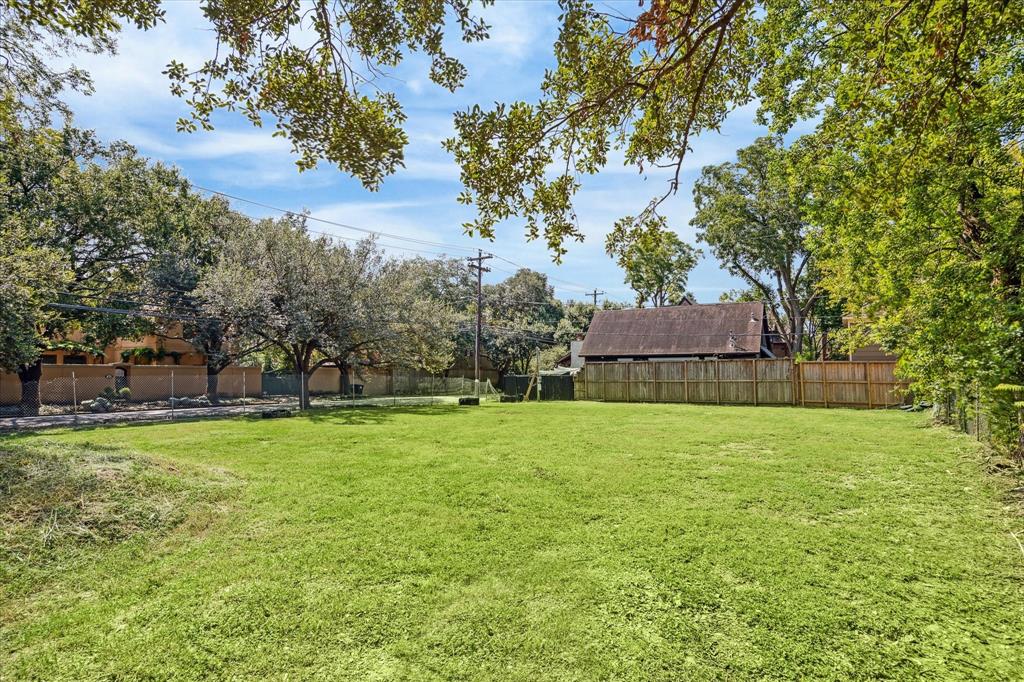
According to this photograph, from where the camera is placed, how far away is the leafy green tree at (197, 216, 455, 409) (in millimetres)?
18094

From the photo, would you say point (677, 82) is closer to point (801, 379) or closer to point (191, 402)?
point (801, 379)

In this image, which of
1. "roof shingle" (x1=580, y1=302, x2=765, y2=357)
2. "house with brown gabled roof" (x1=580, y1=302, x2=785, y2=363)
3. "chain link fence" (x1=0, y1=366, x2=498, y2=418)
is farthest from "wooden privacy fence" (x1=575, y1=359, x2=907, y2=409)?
"chain link fence" (x1=0, y1=366, x2=498, y2=418)

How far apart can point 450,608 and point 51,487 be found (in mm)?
4645

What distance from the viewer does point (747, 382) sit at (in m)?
21.6

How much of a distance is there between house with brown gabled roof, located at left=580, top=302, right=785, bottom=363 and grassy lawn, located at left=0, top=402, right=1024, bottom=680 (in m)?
21.3

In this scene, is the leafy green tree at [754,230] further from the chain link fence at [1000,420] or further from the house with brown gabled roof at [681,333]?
the chain link fence at [1000,420]

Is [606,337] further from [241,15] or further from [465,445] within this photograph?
[241,15]

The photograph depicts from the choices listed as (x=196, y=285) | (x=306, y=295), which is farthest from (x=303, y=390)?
(x=196, y=285)

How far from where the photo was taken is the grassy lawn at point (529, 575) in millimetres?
3039

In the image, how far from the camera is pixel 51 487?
528 cm

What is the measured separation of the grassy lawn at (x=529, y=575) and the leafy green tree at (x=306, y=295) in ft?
36.1

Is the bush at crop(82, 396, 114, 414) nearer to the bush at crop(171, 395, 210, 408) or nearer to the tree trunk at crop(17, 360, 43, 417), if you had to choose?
the tree trunk at crop(17, 360, 43, 417)

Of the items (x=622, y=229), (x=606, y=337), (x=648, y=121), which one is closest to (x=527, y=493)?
(x=622, y=229)

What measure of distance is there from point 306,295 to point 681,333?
69.0ft
